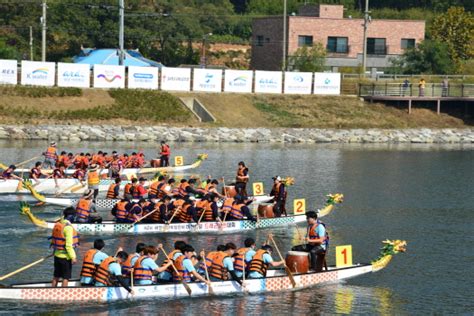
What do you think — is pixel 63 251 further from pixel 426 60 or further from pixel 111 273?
pixel 426 60

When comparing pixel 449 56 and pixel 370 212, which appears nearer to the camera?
pixel 370 212

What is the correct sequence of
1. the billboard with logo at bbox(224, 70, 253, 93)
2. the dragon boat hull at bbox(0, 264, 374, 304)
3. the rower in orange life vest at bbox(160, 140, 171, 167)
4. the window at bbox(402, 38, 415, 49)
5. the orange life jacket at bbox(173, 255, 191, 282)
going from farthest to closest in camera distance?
the window at bbox(402, 38, 415, 49) < the billboard with logo at bbox(224, 70, 253, 93) < the rower in orange life vest at bbox(160, 140, 171, 167) < the orange life jacket at bbox(173, 255, 191, 282) < the dragon boat hull at bbox(0, 264, 374, 304)

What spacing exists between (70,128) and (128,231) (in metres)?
37.0

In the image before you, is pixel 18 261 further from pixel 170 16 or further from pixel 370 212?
pixel 170 16

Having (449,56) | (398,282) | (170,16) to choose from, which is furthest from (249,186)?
(170,16)

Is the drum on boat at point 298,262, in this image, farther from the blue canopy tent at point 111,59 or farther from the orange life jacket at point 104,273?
the blue canopy tent at point 111,59

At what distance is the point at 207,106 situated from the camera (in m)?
80.4

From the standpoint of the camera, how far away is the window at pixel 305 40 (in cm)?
10062

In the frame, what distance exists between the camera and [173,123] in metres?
77.7

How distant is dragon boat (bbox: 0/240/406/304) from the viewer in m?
26.5

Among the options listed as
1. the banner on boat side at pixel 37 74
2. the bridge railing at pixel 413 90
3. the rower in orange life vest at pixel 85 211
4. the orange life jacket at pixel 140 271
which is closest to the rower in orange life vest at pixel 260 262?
the orange life jacket at pixel 140 271

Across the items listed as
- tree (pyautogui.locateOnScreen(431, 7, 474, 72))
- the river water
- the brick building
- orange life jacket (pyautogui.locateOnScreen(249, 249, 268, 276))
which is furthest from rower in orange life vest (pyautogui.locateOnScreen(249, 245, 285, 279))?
tree (pyautogui.locateOnScreen(431, 7, 474, 72))

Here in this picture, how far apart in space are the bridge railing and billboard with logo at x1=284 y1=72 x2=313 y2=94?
5.22 m

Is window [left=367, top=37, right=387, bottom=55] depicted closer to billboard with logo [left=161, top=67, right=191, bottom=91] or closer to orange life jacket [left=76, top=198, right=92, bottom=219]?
billboard with logo [left=161, top=67, right=191, bottom=91]
